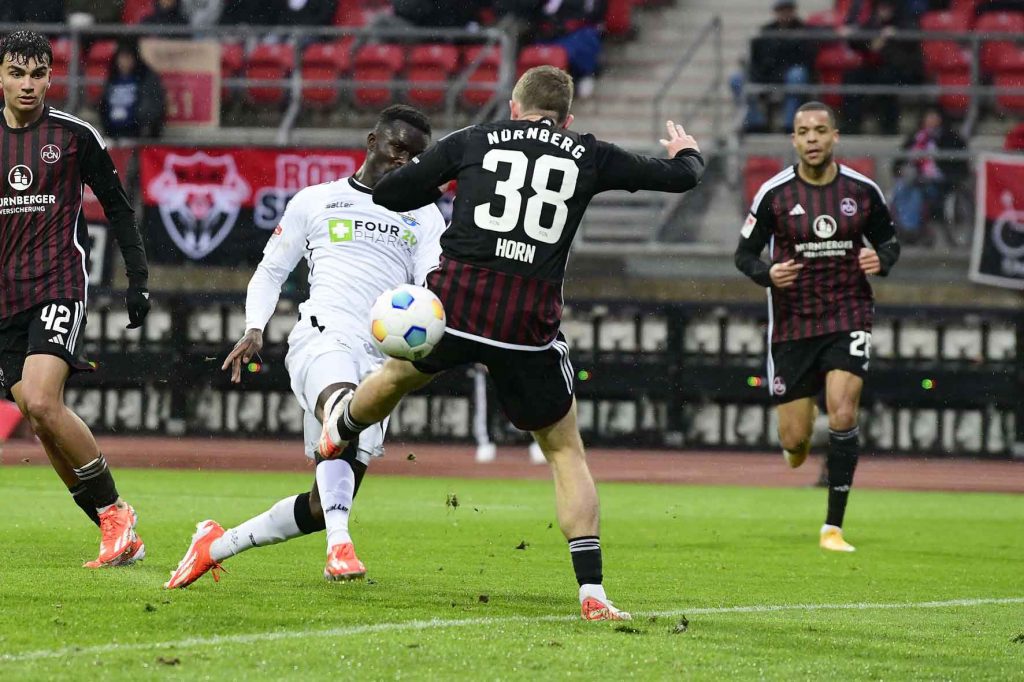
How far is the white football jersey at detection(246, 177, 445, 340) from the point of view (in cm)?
763

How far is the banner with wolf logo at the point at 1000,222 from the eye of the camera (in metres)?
17.9

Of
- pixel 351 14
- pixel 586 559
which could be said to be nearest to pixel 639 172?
pixel 586 559

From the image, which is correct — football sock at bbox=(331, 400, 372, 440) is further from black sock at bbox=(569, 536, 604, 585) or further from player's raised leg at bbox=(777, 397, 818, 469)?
player's raised leg at bbox=(777, 397, 818, 469)

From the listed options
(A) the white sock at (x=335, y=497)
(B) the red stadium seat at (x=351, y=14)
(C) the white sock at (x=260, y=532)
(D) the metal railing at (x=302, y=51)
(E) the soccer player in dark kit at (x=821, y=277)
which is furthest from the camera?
(B) the red stadium seat at (x=351, y=14)

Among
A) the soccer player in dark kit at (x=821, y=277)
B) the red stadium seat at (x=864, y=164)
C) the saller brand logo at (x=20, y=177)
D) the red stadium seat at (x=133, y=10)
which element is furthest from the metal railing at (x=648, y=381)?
the saller brand logo at (x=20, y=177)

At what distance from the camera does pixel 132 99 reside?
64.6ft

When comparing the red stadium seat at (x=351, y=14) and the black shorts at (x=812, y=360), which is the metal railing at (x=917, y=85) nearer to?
the red stadium seat at (x=351, y=14)

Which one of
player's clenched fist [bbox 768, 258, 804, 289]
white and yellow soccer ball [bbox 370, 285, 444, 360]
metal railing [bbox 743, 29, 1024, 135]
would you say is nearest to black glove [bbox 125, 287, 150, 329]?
white and yellow soccer ball [bbox 370, 285, 444, 360]

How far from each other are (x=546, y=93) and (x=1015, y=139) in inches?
580

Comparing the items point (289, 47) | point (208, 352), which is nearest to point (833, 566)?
point (208, 352)

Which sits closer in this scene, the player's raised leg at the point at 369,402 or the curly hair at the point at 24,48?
the player's raised leg at the point at 369,402

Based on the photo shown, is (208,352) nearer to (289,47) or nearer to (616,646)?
(289,47)

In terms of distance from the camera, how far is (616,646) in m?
5.57

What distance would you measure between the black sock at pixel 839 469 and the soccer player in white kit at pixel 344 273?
3.38 m
